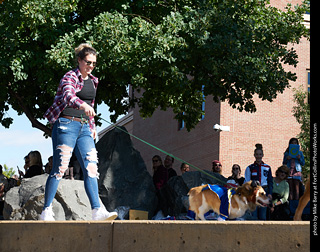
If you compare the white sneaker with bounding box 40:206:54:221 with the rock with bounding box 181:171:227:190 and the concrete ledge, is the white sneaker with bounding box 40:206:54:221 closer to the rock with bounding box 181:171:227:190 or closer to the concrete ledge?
the concrete ledge

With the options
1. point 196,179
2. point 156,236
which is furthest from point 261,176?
point 156,236

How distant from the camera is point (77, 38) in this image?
15.0 metres

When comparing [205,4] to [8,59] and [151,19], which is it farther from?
[8,59]

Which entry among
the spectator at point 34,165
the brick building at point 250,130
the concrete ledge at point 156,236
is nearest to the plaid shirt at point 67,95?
the concrete ledge at point 156,236

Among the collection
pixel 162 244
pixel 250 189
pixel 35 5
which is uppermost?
pixel 35 5

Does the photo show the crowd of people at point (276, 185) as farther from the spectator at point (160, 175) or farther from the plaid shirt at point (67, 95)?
the plaid shirt at point (67, 95)

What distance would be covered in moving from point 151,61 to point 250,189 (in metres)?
6.95

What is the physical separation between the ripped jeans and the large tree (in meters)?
8.28

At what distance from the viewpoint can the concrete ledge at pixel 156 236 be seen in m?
3.85

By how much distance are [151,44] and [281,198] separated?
18.9ft

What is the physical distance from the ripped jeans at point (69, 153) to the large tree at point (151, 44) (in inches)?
326

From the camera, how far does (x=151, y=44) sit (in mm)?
14445

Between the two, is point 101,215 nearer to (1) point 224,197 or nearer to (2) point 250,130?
(1) point 224,197
